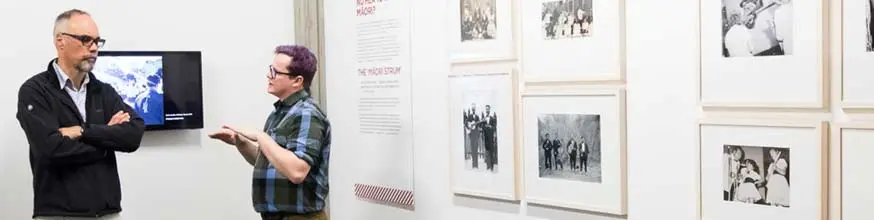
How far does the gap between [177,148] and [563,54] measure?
2.32 metres

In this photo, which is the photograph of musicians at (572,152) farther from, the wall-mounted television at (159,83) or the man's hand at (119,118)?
the wall-mounted television at (159,83)

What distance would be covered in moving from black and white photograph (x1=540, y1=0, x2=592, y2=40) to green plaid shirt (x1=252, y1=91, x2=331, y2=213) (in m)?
0.96

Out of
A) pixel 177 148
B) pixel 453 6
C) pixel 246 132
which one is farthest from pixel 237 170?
pixel 453 6

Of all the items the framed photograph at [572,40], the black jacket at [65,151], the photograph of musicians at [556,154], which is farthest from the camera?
the black jacket at [65,151]

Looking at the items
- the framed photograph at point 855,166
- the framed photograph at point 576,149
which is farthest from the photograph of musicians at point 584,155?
the framed photograph at point 855,166

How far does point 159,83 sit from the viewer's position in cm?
452

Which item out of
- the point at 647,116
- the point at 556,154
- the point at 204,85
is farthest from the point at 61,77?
the point at 647,116

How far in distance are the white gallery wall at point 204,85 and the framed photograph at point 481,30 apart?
1.49m

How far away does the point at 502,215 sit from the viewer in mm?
3688

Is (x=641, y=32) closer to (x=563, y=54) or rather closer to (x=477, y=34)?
(x=563, y=54)

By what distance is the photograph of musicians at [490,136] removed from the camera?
3664 mm

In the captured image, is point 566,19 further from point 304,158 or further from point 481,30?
point 304,158

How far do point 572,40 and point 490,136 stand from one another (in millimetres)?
620

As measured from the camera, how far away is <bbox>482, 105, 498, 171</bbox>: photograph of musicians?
3664 mm
